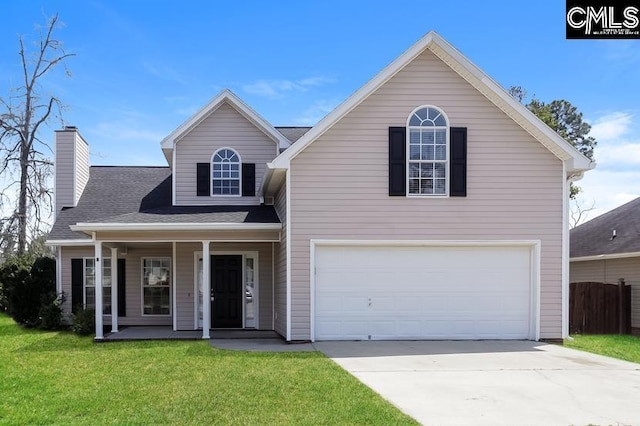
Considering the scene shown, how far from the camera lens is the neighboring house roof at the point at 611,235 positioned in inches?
747

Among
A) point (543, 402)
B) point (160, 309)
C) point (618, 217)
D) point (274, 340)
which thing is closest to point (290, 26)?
point (274, 340)

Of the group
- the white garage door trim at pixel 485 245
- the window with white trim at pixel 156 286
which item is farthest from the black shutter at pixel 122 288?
the white garage door trim at pixel 485 245

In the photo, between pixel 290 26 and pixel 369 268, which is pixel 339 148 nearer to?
pixel 369 268

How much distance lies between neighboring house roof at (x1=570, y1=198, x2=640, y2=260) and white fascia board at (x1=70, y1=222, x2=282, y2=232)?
1174 cm

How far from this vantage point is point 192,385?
8523 millimetres

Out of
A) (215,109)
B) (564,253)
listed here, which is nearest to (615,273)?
(564,253)

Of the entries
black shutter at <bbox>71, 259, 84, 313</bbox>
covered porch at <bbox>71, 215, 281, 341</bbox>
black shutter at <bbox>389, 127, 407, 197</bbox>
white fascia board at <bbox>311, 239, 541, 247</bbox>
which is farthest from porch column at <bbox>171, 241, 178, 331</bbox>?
black shutter at <bbox>389, 127, 407, 197</bbox>

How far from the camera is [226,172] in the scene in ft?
55.1

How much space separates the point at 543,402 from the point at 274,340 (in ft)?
24.0

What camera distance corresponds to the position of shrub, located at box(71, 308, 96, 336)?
15438 millimetres

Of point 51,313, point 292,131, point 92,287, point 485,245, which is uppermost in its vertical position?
point 292,131

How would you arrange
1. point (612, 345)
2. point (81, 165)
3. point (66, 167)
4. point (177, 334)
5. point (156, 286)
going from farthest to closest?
point (81, 165) < point (66, 167) < point (156, 286) < point (177, 334) < point (612, 345)

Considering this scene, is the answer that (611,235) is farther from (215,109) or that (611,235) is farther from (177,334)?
(177,334)

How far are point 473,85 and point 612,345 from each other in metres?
7.16
